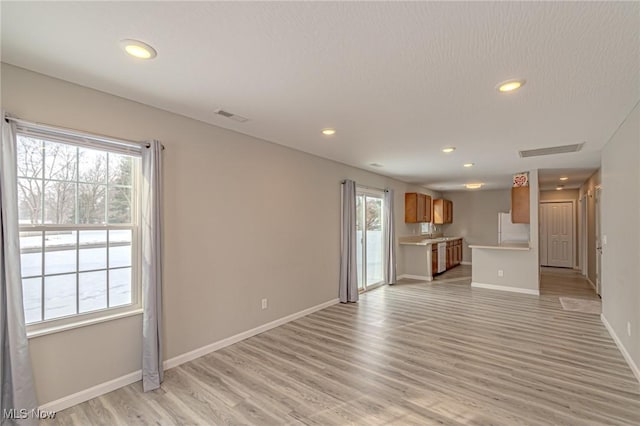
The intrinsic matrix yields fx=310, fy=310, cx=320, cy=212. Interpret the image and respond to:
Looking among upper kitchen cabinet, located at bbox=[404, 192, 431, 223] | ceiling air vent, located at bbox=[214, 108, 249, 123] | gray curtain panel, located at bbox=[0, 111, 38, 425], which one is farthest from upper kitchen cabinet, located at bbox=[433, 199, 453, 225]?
gray curtain panel, located at bbox=[0, 111, 38, 425]

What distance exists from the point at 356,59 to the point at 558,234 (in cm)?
1041

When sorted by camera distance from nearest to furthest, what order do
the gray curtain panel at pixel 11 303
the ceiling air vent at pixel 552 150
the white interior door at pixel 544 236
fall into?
the gray curtain panel at pixel 11 303 < the ceiling air vent at pixel 552 150 < the white interior door at pixel 544 236

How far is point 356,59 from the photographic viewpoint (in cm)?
206

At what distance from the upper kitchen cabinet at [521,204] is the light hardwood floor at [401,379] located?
92.2 inches

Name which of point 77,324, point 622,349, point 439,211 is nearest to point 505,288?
point 622,349

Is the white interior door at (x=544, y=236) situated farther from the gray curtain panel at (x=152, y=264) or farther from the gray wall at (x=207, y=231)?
the gray curtain panel at (x=152, y=264)

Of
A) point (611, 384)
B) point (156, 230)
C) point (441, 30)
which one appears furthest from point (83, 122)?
point (611, 384)

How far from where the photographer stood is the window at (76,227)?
233cm

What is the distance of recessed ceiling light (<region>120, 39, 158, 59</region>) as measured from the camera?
1.88m

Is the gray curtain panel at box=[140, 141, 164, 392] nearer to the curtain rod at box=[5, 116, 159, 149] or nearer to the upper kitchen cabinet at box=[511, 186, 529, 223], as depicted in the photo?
the curtain rod at box=[5, 116, 159, 149]

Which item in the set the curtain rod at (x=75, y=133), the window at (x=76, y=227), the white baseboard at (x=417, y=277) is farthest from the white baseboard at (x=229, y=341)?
the white baseboard at (x=417, y=277)

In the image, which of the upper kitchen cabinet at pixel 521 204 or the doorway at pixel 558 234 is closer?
the upper kitchen cabinet at pixel 521 204

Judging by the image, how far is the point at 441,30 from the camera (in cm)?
173

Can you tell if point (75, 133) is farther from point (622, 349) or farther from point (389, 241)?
point (389, 241)
